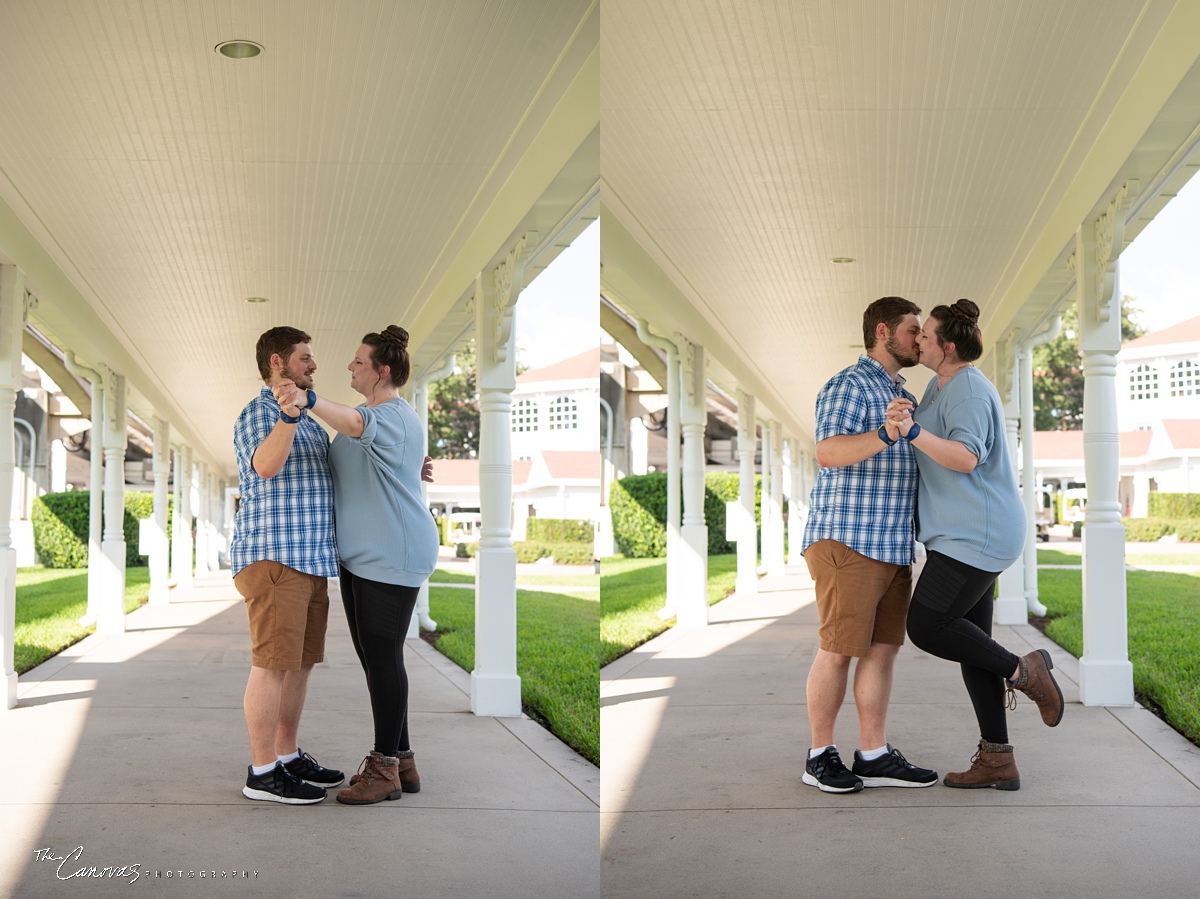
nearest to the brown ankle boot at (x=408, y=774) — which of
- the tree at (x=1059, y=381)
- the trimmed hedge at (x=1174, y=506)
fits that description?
the trimmed hedge at (x=1174, y=506)

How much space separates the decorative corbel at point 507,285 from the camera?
5016mm

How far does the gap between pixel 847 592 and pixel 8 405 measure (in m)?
4.82

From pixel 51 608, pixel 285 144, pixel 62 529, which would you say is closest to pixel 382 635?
pixel 285 144

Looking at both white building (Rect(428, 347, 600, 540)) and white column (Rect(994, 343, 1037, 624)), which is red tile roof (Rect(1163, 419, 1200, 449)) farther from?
white column (Rect(994, 343, 1037, 624))

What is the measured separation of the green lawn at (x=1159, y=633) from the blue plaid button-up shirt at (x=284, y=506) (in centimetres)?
343

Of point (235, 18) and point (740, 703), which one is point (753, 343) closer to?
point (740, 703)

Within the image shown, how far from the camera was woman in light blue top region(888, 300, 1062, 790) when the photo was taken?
10.4 feet

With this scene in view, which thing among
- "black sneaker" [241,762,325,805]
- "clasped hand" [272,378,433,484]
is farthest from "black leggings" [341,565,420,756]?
"clasped hand" [272,378,433,484]

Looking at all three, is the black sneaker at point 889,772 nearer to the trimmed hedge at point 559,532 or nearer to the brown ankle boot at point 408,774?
the brown ankle boot at point 408,774

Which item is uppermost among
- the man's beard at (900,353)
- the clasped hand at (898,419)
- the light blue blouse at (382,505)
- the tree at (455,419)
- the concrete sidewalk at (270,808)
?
the tree at (455,419)

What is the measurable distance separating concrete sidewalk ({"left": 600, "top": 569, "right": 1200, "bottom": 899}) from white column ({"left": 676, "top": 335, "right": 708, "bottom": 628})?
139 inches

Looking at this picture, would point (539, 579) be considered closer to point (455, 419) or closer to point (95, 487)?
point (95, 487)

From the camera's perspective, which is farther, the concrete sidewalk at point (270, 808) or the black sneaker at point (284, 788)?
the black sneaker at point (284, 788)

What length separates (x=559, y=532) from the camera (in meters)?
24.3
